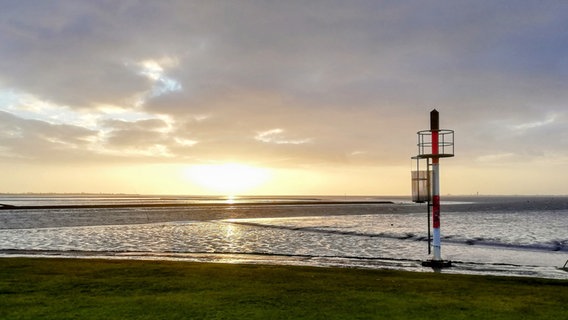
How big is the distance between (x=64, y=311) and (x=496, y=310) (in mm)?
9649

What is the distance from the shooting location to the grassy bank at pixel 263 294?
32.2ft

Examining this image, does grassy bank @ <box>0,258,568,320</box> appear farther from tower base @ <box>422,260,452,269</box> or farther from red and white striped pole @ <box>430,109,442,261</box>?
red and white striped pole @ <box>430,109,442,261</box>

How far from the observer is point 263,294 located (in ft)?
38.8

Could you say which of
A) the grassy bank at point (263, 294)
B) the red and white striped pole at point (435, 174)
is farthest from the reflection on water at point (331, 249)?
the grassy bank at point (263, 294)

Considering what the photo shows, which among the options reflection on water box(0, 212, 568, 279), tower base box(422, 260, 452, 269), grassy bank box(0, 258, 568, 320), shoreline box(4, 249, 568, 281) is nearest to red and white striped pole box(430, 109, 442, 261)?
tower base box(422, 260, 452, 269)

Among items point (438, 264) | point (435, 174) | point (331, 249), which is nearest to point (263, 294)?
point (438, 264)

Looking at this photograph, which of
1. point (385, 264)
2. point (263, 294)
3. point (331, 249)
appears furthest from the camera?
point (331, 249)

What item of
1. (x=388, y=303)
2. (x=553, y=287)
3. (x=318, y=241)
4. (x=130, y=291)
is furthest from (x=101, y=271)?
(x=318, y=241)

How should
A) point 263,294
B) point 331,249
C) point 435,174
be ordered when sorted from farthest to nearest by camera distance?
point 331,249, point 435,174, point 263,294

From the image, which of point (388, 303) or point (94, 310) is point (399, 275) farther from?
point (94, 310)

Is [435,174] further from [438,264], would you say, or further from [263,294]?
[263,294]

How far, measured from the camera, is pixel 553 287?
14.0m

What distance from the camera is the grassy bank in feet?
32.2

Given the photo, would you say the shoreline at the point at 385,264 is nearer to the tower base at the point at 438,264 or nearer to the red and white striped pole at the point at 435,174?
the tower base at the point at 438,264
